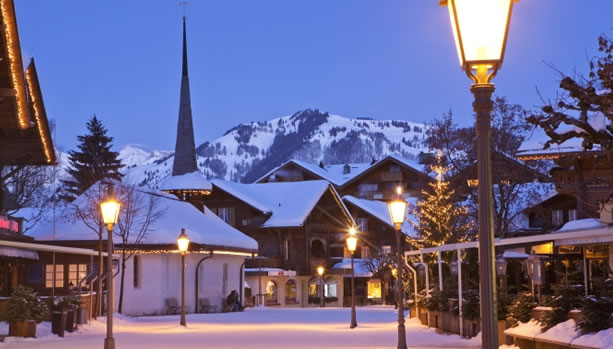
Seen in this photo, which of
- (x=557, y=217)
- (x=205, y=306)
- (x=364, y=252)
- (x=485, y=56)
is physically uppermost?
(x=557, y=217)

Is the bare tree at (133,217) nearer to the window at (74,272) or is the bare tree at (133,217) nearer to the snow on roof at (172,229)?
the snow on roof at (172,229)

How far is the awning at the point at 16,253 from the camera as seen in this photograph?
3331 cm

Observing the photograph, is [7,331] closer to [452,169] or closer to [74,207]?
[74,207]

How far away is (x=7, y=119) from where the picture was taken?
843 inches

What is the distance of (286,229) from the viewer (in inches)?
2778

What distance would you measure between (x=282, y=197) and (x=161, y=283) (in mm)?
26734

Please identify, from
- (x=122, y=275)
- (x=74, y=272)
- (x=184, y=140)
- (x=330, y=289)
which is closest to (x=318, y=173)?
(x=330, y=289)

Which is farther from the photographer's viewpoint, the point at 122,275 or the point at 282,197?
the point at 282,197

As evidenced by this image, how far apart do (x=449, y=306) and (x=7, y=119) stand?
13510 millimetres

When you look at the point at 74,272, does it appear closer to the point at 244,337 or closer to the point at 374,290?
the point at 244,337

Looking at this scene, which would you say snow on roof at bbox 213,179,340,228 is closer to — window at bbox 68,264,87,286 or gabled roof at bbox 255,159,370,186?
gabled roof at bbox 255,159,370,186

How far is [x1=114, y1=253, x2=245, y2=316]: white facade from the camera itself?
47.4m

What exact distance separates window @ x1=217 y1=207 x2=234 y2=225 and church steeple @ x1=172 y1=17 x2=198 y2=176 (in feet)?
33.7

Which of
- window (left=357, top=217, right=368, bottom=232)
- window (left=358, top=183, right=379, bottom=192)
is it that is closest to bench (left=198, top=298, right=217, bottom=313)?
window (left=357, top=217, right=368, bottom=232)
